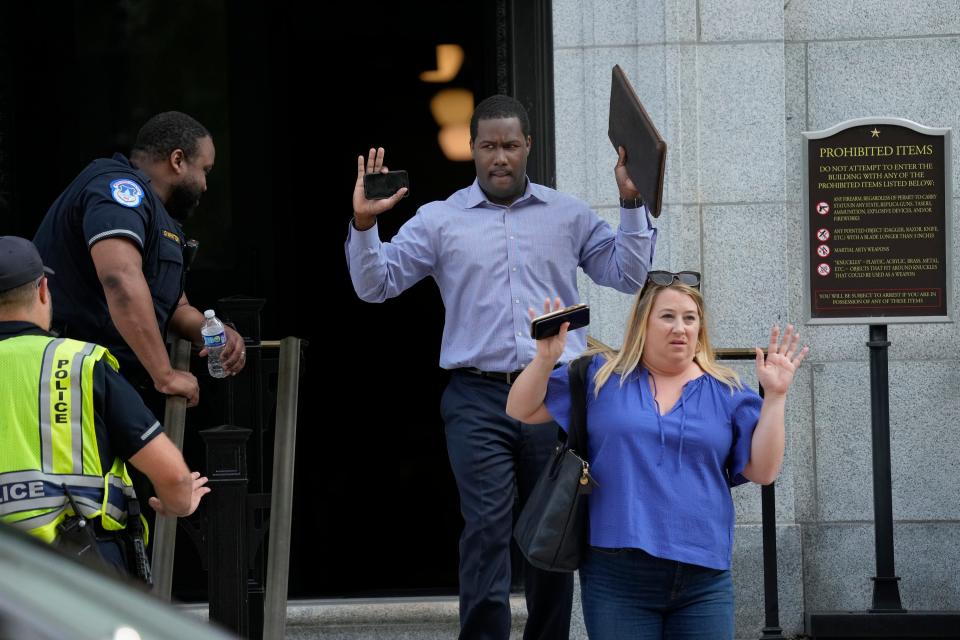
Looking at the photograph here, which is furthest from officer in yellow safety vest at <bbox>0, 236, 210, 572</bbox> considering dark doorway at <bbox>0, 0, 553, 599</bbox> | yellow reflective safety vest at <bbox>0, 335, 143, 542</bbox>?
dark doorway at <bbox>0, 0, 553, 599</bbox>

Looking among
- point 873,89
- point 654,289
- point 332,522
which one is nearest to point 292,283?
point 332,522

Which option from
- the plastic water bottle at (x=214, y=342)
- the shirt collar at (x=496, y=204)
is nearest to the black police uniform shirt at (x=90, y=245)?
the plastic water bottle at (x=214, y=342)

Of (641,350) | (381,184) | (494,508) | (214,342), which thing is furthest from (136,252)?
(641,350)

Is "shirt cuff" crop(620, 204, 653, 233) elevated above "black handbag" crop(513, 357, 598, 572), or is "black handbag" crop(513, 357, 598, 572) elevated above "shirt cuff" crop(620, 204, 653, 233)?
"shirt cuff" crop(620, 204, 653, 233)

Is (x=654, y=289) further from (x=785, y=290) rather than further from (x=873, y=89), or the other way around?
(x=873, y=89)

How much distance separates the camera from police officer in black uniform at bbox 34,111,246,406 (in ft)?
16.2

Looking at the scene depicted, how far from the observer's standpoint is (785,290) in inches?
278

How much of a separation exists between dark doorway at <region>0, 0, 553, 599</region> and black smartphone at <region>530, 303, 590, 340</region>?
3.15 meters

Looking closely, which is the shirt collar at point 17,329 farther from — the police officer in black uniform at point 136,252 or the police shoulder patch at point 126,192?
the police shoulder patch at point 126,192

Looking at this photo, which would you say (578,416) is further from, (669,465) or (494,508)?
(494,508)

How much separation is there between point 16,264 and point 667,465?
187cm

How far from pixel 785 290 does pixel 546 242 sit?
6.52ft

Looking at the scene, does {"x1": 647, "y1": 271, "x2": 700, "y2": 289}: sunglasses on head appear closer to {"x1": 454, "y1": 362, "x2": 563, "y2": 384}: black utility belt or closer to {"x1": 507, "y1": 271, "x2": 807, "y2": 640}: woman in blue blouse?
{"x1": 507, "y1": 271, "x2": 807, "y2": 640}: woman in blue blouse

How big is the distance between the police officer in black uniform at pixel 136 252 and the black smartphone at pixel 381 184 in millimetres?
698
